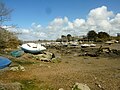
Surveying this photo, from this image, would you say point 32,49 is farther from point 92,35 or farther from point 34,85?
point 92,35

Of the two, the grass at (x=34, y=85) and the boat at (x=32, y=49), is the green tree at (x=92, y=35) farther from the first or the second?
the grass at (x=34, y=85)

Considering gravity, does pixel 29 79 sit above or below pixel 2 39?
below

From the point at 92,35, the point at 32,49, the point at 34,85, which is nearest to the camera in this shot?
the point at 34,85

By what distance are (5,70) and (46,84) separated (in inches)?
185

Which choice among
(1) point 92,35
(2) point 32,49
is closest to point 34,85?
(2) point 32,49

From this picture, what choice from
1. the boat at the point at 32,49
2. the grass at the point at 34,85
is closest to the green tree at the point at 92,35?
the boat at the point at 32,49

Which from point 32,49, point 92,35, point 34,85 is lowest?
point 34,85

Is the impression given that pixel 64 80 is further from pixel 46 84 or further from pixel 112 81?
pixel 112 81

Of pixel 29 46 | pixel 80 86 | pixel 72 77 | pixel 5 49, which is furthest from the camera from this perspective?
pixel 29 46

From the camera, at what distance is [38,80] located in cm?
1586

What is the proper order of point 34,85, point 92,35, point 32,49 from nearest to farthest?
point 34,85 < point 32,49 < point 92,35

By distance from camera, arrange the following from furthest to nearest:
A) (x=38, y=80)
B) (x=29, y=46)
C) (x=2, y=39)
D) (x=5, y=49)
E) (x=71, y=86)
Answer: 1. (x=29, y=46)
2. (x=5, y=49)
3. (x=2, y=39)
4. (x=38, y=80)
5. (x=71, y=86)

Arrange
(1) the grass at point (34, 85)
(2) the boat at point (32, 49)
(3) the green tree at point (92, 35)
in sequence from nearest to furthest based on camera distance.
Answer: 1. (1) the grass at point (34, 85)
2. (2) the boat at point (32, 49)
3. (3) the green tree at point (92, 35)

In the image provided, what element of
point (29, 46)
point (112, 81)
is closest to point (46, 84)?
point (112, 81)
